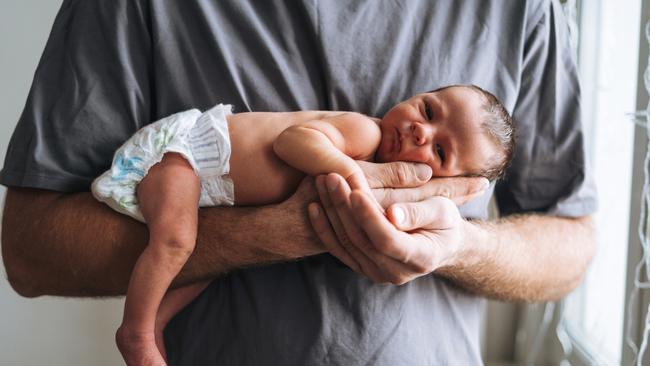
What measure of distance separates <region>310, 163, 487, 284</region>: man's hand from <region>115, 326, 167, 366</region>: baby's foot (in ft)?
1.05

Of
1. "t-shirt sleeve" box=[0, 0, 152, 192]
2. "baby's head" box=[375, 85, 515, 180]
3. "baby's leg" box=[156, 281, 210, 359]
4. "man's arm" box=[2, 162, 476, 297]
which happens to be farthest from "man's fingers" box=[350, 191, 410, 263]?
"t-shirt sleeve" box=[0, 0, 152, 192]

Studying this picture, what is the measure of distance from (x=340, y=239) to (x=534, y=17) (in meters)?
0.63

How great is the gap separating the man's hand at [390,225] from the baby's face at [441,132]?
4cm

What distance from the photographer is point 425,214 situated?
0.96 metres

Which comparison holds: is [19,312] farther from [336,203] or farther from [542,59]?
[542,59]

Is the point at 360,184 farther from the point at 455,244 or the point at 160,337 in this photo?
the point at 160,337

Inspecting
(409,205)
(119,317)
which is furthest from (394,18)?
(119,317)

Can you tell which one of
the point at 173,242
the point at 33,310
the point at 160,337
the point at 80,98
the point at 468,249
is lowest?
the point at 33,310

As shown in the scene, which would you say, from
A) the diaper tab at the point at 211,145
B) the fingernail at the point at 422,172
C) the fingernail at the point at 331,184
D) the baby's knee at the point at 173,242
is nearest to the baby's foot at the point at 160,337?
the baby's knee at the point at 173,242

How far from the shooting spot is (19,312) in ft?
7.04

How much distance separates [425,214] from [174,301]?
0.46 meters

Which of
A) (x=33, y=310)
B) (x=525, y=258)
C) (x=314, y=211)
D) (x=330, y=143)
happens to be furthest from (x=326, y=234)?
(x=33, y=310)

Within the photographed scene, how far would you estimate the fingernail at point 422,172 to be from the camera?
1054 millimetres

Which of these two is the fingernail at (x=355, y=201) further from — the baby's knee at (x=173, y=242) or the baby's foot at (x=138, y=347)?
the baby's foot at (x=138, y=347)
